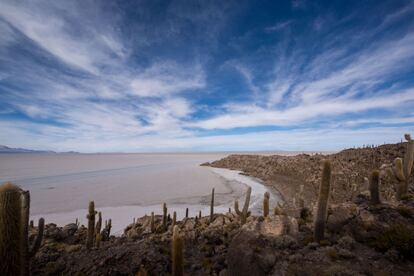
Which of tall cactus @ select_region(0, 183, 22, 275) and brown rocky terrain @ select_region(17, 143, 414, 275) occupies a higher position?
tall cactus @ select_region(0, 183, 22, 275)

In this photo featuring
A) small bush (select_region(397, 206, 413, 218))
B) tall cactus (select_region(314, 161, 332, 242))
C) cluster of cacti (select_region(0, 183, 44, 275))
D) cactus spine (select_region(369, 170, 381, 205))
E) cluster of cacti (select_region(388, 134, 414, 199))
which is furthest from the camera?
cluster of cacti (select_region(388, 134, 414, 199))

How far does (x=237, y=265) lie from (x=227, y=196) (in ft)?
69.4

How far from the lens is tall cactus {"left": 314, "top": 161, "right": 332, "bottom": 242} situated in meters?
6.83

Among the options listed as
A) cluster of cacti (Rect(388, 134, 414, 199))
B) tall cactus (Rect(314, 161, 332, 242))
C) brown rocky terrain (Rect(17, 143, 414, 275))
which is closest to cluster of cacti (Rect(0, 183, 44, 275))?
brown rocky terrain (Rect(17, 143, 414, 275))

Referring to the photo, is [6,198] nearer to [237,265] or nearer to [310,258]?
[237,265]

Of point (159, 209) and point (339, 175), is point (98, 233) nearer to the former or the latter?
point (159, 209)

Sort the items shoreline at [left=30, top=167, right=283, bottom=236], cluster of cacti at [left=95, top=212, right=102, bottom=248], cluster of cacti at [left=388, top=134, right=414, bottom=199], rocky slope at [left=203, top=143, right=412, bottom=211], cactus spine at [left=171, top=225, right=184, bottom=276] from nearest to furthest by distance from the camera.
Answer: cactus spine at [left=171, top=225, right=184, bottom=276], cluster of cacti at [left=388, top=134, right=414, bottom=199], cluster of cacti at [left=95, top=212, right=102, bottom=248], shoreline at [left=30, top=167, right=283, bottom=236], rocky slope at [left=203, top=143, right=412, bottom=211]

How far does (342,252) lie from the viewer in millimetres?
5801

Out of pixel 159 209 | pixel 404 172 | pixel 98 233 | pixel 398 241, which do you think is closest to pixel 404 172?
pixel 404 172

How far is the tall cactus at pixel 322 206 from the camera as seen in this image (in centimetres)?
683

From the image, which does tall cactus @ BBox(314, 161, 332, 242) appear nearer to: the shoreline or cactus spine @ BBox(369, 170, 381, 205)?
cactus spine @ BBox(369, 170, 381, 205)

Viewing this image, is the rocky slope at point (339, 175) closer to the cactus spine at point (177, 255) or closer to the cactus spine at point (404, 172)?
the cactus spine at point (404, 172)

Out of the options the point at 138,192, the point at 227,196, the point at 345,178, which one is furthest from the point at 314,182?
the point at 138,192

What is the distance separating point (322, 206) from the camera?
694cm
